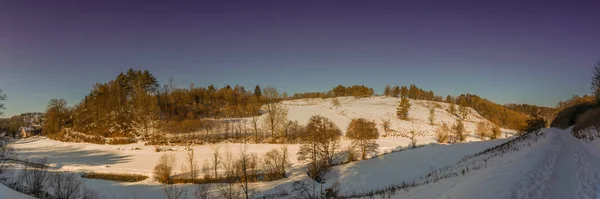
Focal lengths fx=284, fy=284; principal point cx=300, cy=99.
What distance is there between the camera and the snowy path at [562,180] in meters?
7.86

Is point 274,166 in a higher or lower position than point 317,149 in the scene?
lower

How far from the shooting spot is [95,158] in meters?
45.5

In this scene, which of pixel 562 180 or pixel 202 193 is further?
pixel 202 193

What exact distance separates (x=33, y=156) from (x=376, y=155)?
2205 inches

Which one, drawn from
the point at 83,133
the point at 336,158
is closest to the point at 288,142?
the point at 336,158

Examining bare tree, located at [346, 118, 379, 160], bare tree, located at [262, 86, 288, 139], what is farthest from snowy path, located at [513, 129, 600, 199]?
bare tree, located at [262, 86, 288, 139]

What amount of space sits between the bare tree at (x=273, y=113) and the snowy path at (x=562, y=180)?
4743 cm

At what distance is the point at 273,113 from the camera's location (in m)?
58.8

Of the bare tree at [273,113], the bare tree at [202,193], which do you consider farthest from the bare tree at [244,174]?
the bare tree at [273,113]

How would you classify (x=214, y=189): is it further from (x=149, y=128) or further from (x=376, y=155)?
(x=149, y=128)

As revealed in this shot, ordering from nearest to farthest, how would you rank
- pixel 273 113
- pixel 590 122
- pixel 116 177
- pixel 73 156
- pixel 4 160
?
pixel 4 160 → pixel 590 122 → pixel 116 177 → pixel 73 156 → pixel 273 113

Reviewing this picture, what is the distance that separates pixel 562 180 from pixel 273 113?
51.5 metres

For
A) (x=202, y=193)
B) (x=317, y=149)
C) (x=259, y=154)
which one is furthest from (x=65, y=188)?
(x=317, y=149)

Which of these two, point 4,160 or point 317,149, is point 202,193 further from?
point 4,160
